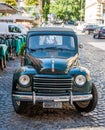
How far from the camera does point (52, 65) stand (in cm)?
813

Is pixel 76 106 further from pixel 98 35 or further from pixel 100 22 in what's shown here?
pixel 100 22

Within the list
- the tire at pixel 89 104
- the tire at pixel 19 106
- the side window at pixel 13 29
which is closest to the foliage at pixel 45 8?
the side window at pixel 13 29

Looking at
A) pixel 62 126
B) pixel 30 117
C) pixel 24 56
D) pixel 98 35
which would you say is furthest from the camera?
pixel 98 35

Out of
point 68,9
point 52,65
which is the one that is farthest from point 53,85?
point 68,9

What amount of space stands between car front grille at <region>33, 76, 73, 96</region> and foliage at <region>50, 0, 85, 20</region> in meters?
99.7

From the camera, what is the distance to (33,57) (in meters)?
8.81

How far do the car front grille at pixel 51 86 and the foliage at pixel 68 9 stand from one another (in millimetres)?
99710

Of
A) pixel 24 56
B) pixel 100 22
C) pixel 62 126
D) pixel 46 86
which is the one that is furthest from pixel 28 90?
pixel 100 22

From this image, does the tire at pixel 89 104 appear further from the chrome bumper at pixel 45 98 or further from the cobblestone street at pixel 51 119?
the chrome bumper at pixel 45 98

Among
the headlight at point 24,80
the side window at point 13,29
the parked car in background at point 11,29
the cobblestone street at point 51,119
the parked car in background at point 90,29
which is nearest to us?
the cobblestone street at point 51,119

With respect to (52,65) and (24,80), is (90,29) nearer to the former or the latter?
(52,65)

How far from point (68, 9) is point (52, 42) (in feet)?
325

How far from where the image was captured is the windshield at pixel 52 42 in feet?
30.6

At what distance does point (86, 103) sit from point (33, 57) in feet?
4.89
